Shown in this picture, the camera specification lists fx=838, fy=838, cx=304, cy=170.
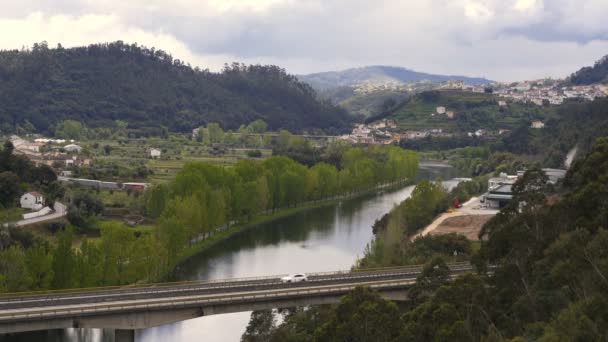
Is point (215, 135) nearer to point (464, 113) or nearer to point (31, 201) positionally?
point (464, 113)

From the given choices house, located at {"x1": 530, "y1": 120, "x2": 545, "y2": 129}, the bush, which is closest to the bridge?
the bush

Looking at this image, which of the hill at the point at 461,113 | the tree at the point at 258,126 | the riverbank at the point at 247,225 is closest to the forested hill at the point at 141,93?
the tree at the point at 258,126

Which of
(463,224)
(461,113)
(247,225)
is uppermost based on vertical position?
(461,113)

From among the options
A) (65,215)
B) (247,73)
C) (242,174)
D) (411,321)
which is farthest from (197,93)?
(411,321)

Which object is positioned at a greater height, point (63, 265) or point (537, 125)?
point (537, 125)

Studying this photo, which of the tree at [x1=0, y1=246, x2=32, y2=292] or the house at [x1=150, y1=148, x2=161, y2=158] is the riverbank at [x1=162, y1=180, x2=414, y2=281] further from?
the house at [x1=150, y1=148, x2=161, y2=158]

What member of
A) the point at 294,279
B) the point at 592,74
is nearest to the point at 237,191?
the point at 294,279
